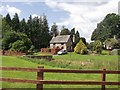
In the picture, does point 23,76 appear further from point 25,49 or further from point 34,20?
point 34,20

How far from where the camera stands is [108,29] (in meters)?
111

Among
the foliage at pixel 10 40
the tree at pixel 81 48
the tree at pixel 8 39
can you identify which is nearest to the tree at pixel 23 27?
the tree at pixel 81 48

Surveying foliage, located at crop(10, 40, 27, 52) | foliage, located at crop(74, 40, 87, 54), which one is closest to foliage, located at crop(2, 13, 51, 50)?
foliage, located at crop(74, 40, 87, 54)

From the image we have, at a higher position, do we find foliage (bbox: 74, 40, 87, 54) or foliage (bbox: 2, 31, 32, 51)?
foliage (bbox: 2, 31, 32, 51)

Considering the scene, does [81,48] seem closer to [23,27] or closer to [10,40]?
[10,40]

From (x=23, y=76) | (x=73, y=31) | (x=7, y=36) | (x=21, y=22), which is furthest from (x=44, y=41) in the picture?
(x=23, y=76)

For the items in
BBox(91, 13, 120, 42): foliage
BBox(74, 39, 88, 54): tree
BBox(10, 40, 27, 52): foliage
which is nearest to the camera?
BBox(10, 40, 27, 52): foliage

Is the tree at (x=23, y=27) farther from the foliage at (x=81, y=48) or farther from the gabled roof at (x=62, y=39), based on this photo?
the foliage at (x=81, y=48)

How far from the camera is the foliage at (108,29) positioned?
108956 mm

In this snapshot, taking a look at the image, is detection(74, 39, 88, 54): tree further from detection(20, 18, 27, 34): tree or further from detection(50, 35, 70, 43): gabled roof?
detection(20, 18, 27, 34): tree

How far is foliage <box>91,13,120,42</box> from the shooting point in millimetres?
108956

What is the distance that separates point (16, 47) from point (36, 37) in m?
42.2

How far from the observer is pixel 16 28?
3807 inches

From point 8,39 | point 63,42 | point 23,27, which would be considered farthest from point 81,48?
point 23,27
